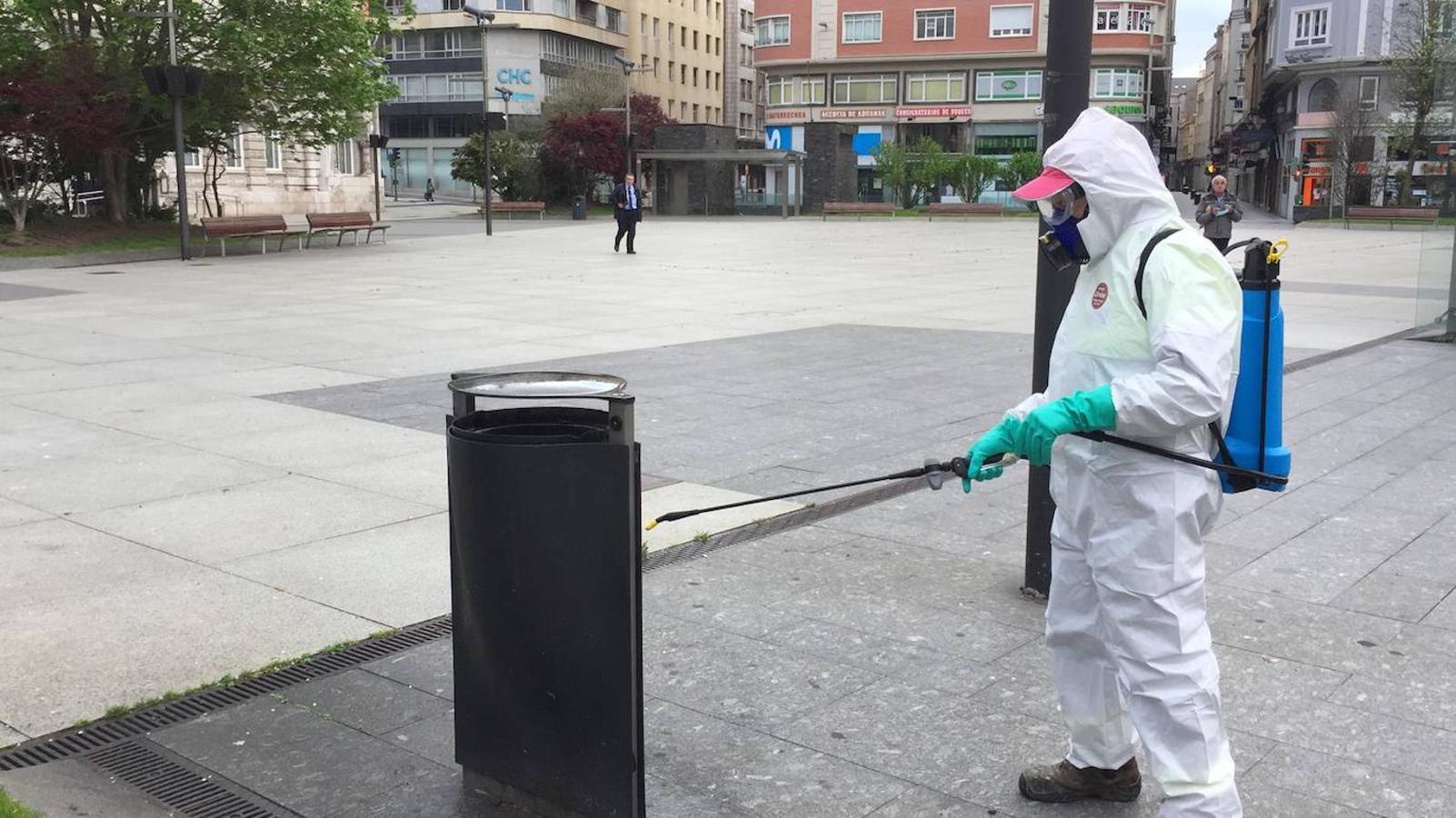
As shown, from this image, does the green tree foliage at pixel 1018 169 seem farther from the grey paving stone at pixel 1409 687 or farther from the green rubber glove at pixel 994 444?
the green rubber glove at pixel 994 444

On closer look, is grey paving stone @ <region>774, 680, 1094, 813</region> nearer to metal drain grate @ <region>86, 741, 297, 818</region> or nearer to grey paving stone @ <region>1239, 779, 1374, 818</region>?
grey paving stone @ <region>1239, 779, 1374, 818</region>

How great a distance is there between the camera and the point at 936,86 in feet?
233

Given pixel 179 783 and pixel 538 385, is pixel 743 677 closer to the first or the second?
pixel 538 385

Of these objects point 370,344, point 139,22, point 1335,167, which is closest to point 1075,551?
point 370,344

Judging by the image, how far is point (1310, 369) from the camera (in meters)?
10.9

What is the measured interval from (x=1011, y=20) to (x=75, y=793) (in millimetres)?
71205

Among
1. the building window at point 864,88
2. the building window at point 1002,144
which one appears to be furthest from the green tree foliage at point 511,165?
the building window at point 1002,144

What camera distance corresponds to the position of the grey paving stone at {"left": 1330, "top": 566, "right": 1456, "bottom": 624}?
15.8 feet

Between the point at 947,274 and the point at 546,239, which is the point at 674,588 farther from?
the point at 546,239

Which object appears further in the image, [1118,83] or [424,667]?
[1118,83]

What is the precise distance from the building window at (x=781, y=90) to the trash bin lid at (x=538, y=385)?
238 feet

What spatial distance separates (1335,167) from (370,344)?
158 feet

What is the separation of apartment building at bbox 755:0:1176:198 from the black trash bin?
66882 mm

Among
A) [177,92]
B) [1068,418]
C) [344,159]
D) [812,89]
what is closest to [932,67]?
[812,89]
